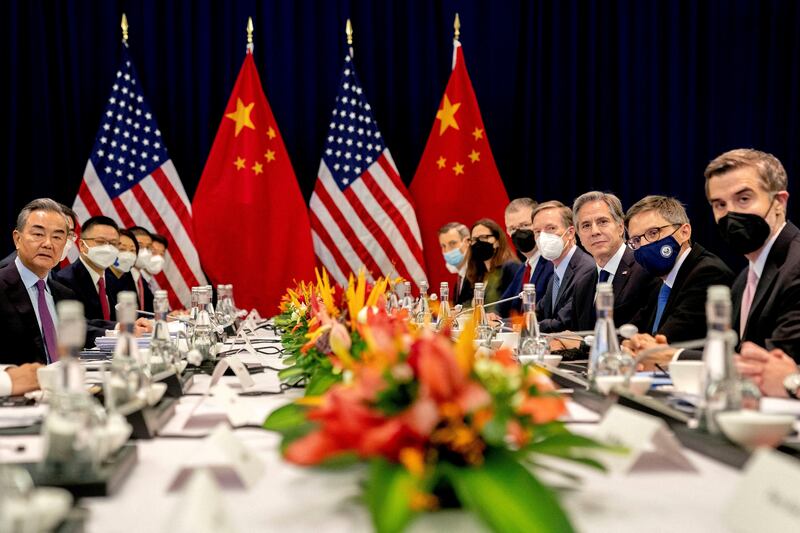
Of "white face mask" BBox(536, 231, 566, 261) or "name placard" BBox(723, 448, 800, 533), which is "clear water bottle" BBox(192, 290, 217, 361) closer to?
"name placard" BBox(723, 448, 800, 533)

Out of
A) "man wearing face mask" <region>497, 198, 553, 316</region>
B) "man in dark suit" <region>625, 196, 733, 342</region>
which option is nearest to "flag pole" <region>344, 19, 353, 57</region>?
"man wearing face mask" <region>497, 198, 553, 316</region>

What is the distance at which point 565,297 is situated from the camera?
13.1 feet

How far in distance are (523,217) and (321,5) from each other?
266cm

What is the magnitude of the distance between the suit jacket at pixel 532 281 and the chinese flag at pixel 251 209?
1.68m

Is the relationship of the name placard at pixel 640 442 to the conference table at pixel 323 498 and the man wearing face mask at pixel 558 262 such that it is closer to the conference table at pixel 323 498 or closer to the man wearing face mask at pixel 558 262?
the conference table at pixel 323 498

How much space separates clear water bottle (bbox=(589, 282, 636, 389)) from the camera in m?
1.61

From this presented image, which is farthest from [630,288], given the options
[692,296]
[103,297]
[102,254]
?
[103,297]

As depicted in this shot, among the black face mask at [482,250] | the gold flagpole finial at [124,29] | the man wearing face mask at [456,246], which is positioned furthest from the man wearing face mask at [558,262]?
the gold flagpole finial at [124,29]

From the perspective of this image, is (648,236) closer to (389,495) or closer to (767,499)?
(767,499)

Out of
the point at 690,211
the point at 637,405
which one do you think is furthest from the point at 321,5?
the point at 637,405

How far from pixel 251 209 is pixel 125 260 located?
128 cm

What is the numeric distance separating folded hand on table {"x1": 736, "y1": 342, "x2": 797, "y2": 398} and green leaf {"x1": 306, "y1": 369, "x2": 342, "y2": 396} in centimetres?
86

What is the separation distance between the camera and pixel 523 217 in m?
5.20

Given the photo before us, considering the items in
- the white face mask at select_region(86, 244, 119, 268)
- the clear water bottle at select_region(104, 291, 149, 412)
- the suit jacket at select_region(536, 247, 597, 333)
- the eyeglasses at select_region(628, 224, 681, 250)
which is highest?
the eyeglasses at select_region(628, 224, 681, 250)
